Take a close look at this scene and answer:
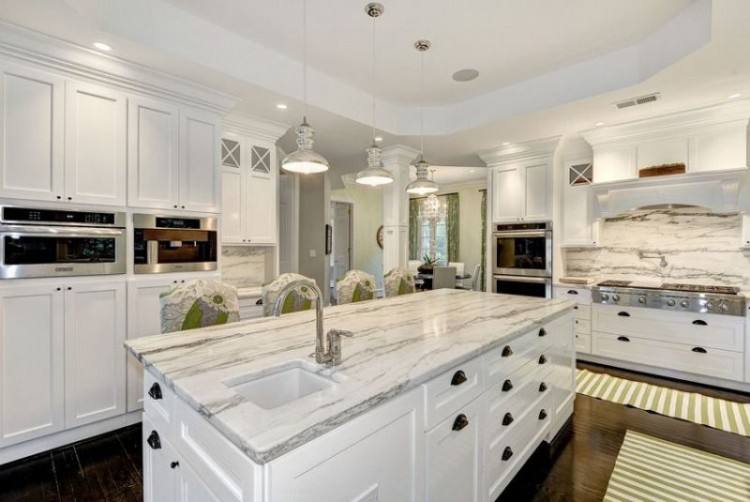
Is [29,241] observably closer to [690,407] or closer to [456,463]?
[456,463]

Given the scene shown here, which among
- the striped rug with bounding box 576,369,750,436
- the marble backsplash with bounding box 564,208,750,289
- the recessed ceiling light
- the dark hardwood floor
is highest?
the recessed ceiling light

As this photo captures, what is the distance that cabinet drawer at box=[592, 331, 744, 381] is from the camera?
3.25 m

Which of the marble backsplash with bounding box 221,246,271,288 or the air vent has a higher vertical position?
the air vent

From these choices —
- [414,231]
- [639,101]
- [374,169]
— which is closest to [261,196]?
[374,169]

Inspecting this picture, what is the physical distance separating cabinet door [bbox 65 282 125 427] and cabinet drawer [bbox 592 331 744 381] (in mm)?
4523

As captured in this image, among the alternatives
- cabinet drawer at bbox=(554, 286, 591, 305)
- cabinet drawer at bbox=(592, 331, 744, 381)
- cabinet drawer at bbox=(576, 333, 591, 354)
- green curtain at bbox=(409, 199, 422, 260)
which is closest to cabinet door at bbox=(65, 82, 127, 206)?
cabinet drawer at bbox=(554, 286, 591, 305)

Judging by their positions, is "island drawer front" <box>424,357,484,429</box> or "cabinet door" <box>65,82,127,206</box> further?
"cabinet door" <box>65,82,127,206</box>

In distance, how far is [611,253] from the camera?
14.5 feet

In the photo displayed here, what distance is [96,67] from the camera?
2.39 m

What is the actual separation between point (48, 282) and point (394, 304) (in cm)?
225

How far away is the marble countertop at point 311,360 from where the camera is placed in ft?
2.90

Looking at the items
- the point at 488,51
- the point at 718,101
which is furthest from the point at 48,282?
the point at 718,101

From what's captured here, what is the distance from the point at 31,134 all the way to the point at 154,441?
2.14 meters

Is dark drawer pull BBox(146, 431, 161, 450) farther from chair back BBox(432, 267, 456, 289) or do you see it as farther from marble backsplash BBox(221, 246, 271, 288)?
chair back BBox(432, 267, 456, 289)
